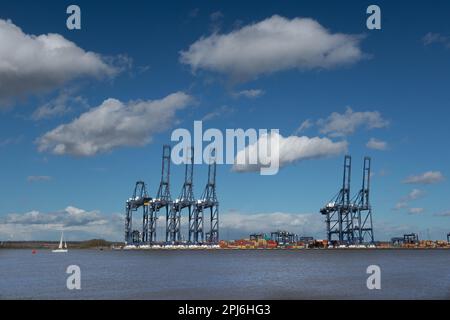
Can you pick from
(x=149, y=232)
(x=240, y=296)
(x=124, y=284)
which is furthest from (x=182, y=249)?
(x=240, y=296)

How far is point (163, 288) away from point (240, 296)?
8.41 m

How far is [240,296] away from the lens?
115ft

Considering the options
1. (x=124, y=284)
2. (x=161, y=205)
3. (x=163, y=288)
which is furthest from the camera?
(x=161, y=205)

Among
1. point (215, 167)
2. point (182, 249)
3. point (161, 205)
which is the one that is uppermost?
point (215, 167)

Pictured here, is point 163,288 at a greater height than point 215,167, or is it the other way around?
point 215,167

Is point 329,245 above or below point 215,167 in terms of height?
below
